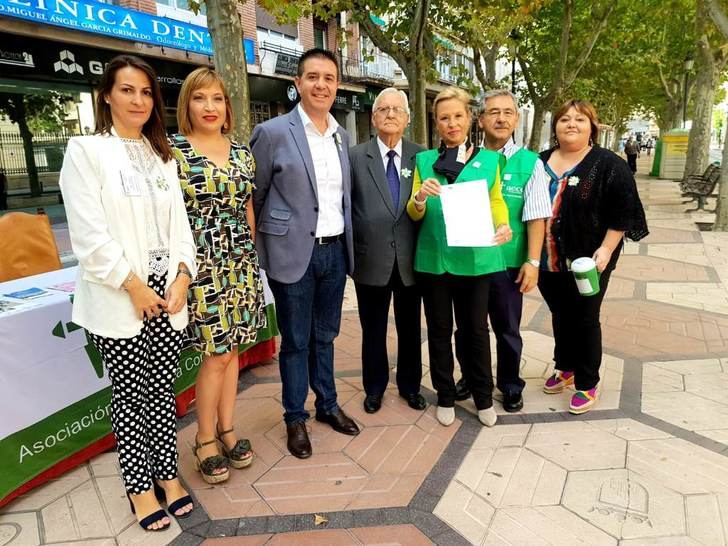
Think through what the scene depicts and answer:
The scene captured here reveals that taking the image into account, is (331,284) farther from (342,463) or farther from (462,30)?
(462,30)

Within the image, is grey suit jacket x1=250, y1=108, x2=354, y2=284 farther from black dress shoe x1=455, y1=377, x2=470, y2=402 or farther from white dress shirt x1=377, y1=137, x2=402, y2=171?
black dress shoe x1=455, y1=377, x2=470, y2=402

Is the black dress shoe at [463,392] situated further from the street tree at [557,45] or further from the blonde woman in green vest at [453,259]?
the street tree at [557,45]

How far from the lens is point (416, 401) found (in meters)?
3.44

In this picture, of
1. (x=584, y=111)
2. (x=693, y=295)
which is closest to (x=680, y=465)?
(x=584, y=111)

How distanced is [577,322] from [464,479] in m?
1.25

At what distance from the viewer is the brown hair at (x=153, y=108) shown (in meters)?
2.11

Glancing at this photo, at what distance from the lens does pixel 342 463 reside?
287 cm

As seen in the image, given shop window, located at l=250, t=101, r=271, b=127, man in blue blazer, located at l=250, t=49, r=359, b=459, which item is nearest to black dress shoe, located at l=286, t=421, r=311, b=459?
man in blue blazer, located at l=250, t=49, r=359, b=459

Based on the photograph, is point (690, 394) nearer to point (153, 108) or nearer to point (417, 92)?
point (153, 108)

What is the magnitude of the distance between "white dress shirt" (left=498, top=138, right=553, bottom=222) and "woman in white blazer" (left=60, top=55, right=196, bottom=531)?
1790 millimetres

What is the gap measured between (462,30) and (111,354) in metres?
10.6

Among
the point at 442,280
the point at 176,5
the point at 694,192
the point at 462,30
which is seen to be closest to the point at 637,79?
the point at 694,192

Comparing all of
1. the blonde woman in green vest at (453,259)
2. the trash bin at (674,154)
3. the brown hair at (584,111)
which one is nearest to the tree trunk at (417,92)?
the brown hair at (584,111)

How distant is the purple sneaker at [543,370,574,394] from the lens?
361 centimetres
